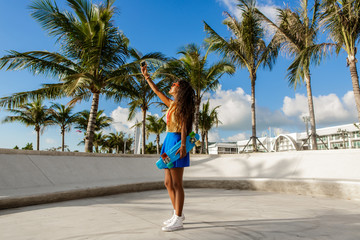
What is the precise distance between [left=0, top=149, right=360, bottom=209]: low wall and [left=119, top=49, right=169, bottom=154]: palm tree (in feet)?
16.8

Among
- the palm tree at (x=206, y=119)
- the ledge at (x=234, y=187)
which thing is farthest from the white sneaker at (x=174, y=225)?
the palm tree at (x=206, y=119)

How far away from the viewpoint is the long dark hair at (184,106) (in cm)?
259

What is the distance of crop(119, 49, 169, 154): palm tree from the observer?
11.2m

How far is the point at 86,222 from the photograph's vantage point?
269 cm

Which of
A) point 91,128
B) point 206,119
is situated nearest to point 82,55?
point 91,128

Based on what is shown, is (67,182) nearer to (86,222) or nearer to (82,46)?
(86,222)

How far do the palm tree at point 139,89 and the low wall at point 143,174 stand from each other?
5112mm

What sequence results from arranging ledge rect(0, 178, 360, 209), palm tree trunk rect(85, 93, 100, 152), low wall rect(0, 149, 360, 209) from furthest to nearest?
palm tree trunk rect(85, 93, 100, 152) < low wall rect(0, 149, 360, 209) < ledge rect(0, 178, 360, 209)

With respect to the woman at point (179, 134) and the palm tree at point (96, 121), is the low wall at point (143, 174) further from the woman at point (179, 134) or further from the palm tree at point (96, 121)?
the palm tree at point (96, 121)

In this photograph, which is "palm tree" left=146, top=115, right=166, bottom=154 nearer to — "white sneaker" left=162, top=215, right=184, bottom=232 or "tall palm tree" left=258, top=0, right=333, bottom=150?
"tall palm tree" left=258, top=0, right=333, bottom=150

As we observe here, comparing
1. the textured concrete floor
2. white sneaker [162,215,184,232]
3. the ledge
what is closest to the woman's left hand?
white sneaker [162,215,184,232]

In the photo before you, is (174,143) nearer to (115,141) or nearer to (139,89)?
(139,89)

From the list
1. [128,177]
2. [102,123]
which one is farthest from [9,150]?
[102,123]

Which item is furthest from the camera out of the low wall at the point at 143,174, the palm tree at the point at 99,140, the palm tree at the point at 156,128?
the palm tree at the point at 99,140
